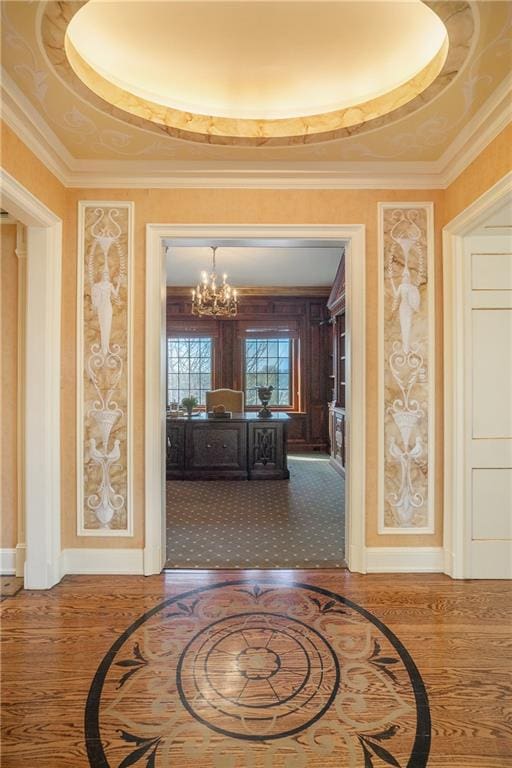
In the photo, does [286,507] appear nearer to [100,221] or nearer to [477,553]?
[477,553]

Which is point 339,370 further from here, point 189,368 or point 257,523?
point 257,523

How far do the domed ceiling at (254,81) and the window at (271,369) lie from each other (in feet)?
15.9

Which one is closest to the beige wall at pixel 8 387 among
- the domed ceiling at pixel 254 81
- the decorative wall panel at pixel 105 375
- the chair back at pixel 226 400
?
the decorative wall panel at pixel 105 375

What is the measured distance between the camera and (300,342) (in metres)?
7.34

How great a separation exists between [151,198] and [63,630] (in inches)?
108

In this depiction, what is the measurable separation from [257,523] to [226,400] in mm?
2931

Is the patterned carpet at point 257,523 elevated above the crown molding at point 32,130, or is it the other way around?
the crown molding at point 32,130

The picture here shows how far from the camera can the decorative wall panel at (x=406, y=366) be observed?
2793 mm

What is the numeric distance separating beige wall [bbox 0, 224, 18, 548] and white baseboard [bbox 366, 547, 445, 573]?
254cm

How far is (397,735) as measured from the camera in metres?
1.51

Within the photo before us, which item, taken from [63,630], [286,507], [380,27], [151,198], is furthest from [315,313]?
[63,630]

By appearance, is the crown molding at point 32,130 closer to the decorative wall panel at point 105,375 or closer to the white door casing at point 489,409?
the decorative wall panel at point 105,375

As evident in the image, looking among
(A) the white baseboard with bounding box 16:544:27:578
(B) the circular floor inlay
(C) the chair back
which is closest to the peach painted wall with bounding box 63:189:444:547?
(A) the white baseboard with bounding box 16:544:27:578

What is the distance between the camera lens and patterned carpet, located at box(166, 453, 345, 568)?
9.77 feet
